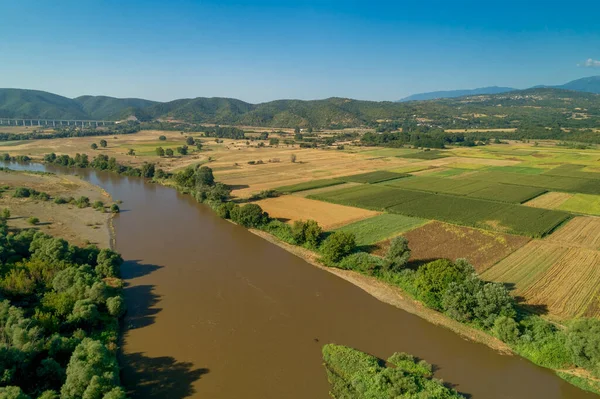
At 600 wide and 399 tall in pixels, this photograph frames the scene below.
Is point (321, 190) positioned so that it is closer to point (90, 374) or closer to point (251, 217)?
point (251, 217)

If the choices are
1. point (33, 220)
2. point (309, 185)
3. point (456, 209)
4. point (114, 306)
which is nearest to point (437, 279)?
point (114, 306)

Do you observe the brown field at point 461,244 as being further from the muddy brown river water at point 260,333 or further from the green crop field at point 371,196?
the green crop field at point 371,196

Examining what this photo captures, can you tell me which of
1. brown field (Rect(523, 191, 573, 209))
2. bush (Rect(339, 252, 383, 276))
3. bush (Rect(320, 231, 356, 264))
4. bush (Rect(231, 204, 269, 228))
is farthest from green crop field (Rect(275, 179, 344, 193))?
brown field (Rect(523, 191, 573, 209))

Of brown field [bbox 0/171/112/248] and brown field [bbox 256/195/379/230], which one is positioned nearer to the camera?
brown field [bbox 0/171/112/248]

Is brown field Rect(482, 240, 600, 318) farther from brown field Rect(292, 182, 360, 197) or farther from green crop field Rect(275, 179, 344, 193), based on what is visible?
green crop field Rect(275, 179, 344, 193)

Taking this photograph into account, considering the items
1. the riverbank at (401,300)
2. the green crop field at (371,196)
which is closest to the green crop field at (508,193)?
the green crop field at (371,196)
